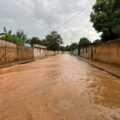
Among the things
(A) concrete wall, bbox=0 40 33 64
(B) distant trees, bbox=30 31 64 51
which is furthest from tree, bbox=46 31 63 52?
(A) concrete wall, bbox=0 40 33 64

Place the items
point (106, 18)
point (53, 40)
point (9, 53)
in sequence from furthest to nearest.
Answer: point (53, 40) → point (106, 18) → point (9, 53)

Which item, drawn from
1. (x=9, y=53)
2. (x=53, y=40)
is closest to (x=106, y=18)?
(x=9, y=53)

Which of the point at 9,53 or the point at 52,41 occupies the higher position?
the point at 52,41

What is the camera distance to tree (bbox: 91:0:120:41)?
3707cm

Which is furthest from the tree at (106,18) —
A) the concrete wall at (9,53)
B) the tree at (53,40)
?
the tree at (53,40)

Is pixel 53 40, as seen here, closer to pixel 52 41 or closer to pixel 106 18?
pixel 52 41

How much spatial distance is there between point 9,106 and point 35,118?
5.45 ft

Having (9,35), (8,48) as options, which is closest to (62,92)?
(8,48)

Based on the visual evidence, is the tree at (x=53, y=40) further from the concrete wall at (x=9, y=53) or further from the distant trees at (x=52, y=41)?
the concrete wall at (x=9, y=53)

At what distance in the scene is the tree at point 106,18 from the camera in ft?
122

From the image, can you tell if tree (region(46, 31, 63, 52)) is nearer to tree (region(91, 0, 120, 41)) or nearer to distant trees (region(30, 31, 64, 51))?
distant trees (region(30, 31, 64, 51))

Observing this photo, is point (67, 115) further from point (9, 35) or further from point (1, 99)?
point (9, 35)

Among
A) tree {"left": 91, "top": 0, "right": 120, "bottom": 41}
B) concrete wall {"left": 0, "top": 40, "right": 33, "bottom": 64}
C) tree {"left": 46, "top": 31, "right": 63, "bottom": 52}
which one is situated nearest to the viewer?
concrete wall {"left": 0, "top": 40, "right": 33, "bottom": 64}

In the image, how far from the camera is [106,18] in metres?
39.5
